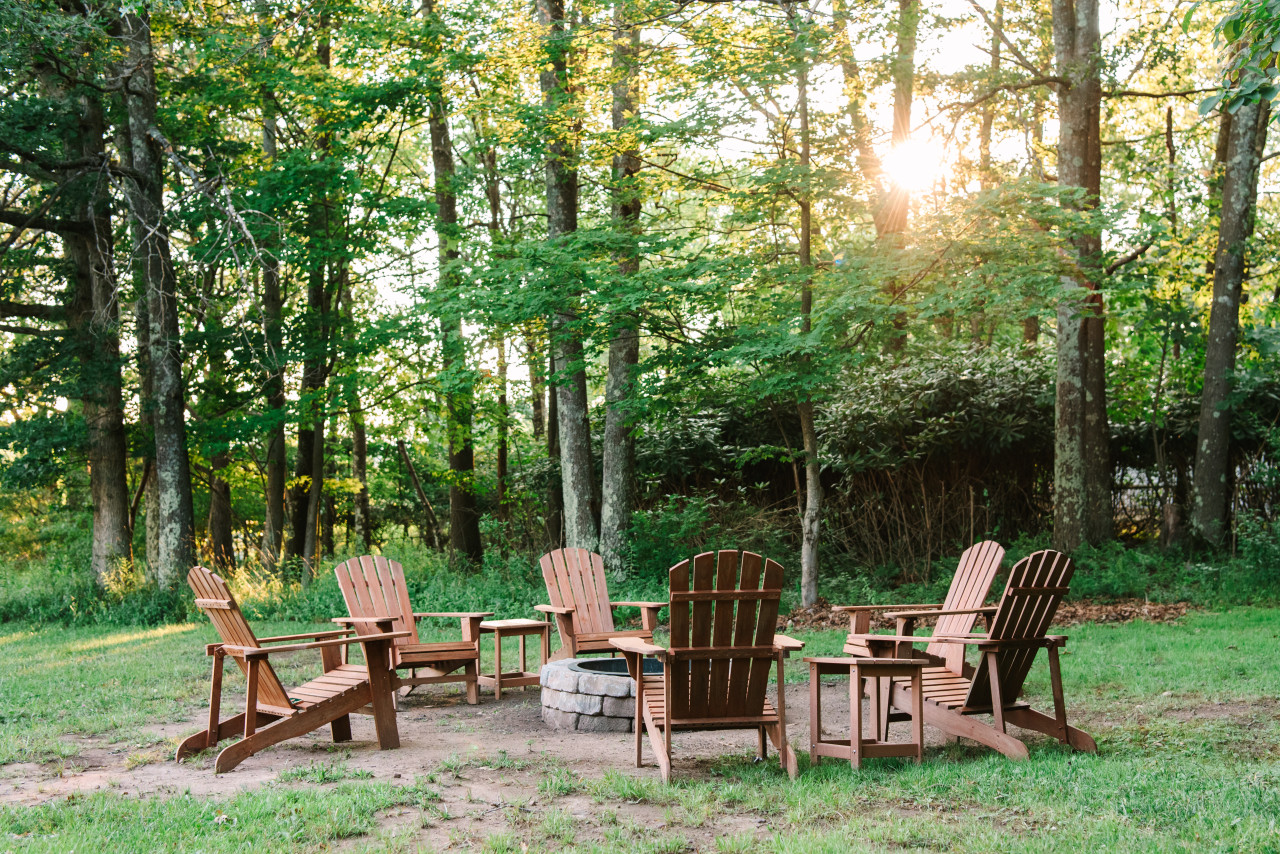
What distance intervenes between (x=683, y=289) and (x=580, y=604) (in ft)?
10.8

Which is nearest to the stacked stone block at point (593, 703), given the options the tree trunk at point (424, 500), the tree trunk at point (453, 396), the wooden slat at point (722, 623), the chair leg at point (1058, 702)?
the wooden slat at point (722, 623)

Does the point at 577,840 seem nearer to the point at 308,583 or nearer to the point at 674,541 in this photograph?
the point at 674,541

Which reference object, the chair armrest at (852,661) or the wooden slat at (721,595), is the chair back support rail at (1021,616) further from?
the wooden slat at (721,595)

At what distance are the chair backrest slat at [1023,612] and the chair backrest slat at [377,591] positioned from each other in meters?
3.69

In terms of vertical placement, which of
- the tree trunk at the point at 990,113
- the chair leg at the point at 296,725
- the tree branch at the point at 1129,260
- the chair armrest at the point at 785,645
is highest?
the tree trunk at the point at 990,113

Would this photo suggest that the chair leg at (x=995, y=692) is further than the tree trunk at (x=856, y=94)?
No

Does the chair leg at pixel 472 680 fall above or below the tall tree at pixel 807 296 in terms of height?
below

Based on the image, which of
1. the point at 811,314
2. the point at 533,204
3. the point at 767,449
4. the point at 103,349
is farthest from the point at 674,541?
the point at 533,204

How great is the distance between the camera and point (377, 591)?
668cm

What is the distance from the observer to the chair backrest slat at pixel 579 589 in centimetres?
720

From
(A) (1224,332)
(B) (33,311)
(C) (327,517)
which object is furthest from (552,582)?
(C) (327,517)

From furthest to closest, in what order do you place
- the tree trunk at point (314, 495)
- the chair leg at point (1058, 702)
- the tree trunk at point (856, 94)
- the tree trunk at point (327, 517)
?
the tree trunk at point (327, 517) → the tree trunk at point (314, 495) → the tree trunk at point (856, 94) → the chair leg at point (1058, 702)

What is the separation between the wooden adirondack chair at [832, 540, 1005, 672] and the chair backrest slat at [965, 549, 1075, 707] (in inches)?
11.6

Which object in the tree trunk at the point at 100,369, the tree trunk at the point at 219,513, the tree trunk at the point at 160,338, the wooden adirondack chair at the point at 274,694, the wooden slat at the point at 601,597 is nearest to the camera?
the wooden adirondack chair at the point at 274,694
